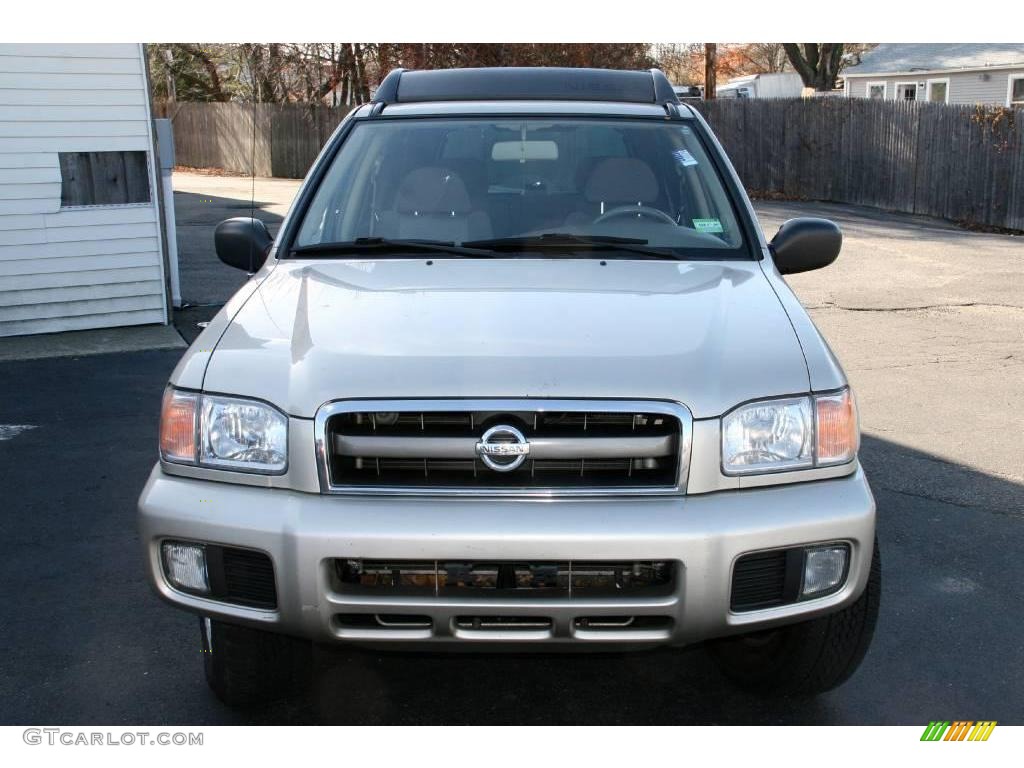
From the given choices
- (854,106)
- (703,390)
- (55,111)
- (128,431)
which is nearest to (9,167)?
(55,111)

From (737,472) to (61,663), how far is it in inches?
94.7

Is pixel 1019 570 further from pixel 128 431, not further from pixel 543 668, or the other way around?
pixel 128 431

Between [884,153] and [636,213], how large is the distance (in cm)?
1877

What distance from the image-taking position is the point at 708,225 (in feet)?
14.1

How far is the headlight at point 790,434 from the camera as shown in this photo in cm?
296

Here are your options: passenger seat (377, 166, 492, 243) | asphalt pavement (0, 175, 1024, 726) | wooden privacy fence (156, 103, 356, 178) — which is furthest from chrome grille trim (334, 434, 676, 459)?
wooden privacy fence (156, 103, 356, 178)

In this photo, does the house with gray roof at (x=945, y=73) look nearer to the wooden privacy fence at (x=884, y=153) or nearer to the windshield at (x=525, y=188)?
the wooden privacy fence at (x=884, y=153)

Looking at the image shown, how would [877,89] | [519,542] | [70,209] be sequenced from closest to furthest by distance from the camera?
[519,542]
[70,209]
[877,89]

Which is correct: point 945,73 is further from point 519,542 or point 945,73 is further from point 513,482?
point 519,542

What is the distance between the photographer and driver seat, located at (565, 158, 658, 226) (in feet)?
14.3

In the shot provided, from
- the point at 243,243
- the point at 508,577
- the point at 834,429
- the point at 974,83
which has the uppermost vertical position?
the point at 974,83

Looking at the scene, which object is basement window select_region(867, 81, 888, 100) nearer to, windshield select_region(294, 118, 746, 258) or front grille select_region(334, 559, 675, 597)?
windshield select_region(294, 118, 746, 258)
